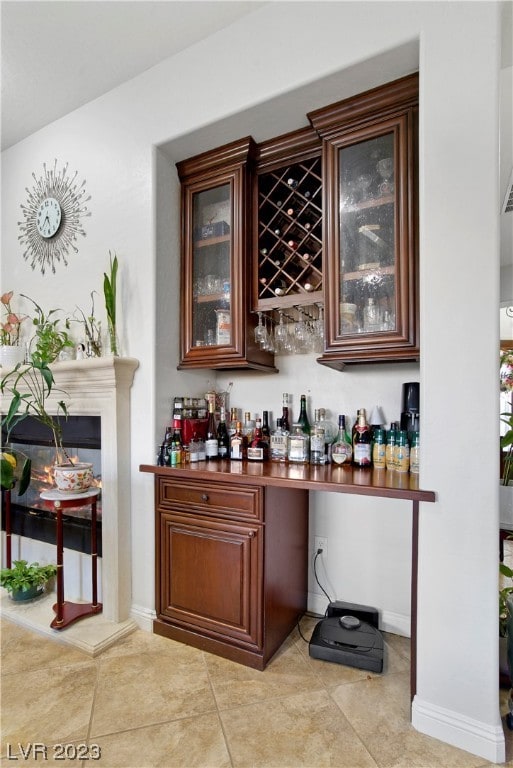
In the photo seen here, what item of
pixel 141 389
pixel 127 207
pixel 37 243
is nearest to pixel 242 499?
pixel 141 389

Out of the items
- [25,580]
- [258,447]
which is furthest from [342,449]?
[25,580]

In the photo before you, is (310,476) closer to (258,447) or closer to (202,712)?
(258,447)

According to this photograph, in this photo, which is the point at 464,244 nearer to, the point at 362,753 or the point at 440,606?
the point at 440,606

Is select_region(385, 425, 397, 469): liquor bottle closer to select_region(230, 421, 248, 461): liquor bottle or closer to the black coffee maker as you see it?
the black coffee maker

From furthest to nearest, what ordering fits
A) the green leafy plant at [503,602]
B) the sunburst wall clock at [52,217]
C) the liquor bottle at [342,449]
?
the sunburst wall clock at [52,217] < the liquor bottle at [342,449] < the green leafy plant at [503,602]

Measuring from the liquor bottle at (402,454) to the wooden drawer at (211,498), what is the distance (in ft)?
2.14

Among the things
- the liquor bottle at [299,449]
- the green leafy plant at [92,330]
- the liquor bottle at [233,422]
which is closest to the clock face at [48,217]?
the green leafy plant at [92,330]

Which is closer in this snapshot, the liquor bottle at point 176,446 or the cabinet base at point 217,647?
the cabinet base at point 217,647

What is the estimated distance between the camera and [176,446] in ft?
6.50

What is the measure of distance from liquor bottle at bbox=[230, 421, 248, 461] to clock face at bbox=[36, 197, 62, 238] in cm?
177

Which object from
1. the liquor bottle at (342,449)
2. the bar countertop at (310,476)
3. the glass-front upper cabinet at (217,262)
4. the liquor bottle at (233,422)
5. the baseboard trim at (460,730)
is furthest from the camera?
the liquor bottle at (233,422)

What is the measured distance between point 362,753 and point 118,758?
2.66ft

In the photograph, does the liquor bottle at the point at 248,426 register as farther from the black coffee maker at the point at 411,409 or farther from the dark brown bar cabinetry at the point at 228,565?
the black coffee maker at the point at 411,409

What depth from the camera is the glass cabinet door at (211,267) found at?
206 cm
